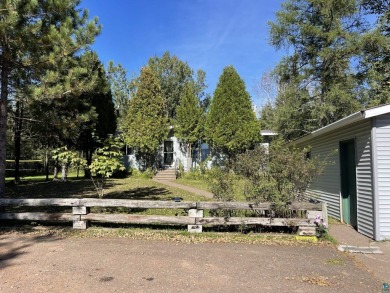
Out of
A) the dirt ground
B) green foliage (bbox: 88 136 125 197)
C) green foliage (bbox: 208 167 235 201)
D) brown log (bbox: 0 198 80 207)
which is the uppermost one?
green foliage (bbox: 88 136 125 197)

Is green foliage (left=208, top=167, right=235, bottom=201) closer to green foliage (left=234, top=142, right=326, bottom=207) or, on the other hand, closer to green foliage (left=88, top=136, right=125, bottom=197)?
green foliage (left=234, top=142, right=326, bottom=207)

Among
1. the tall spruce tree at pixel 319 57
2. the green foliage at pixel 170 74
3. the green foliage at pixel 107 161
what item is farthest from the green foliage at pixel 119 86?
the green foliage at pixel 107 161

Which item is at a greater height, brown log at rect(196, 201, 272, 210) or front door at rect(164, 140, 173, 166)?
front door at rect(164, 140, 173, 166)

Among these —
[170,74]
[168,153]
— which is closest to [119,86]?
[170,74]

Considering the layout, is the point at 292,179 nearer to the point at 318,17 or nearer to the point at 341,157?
the point at 341,157

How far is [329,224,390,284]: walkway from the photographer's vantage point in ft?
16.9

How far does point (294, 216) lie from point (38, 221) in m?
6.31

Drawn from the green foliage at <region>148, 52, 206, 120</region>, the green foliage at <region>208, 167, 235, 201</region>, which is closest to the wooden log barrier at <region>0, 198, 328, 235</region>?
the green foliage at <region>208, 167, 235, 201</region>

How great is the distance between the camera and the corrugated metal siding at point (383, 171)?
6.95 metres

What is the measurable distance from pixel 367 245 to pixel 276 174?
2268mm

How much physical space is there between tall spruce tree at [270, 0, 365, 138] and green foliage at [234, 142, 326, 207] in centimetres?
1151

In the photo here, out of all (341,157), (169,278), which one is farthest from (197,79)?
(169,278)

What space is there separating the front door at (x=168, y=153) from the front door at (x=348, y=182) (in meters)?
16.5

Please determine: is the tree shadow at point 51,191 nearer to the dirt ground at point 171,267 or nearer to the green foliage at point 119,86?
the dirt ground at point 171,267
